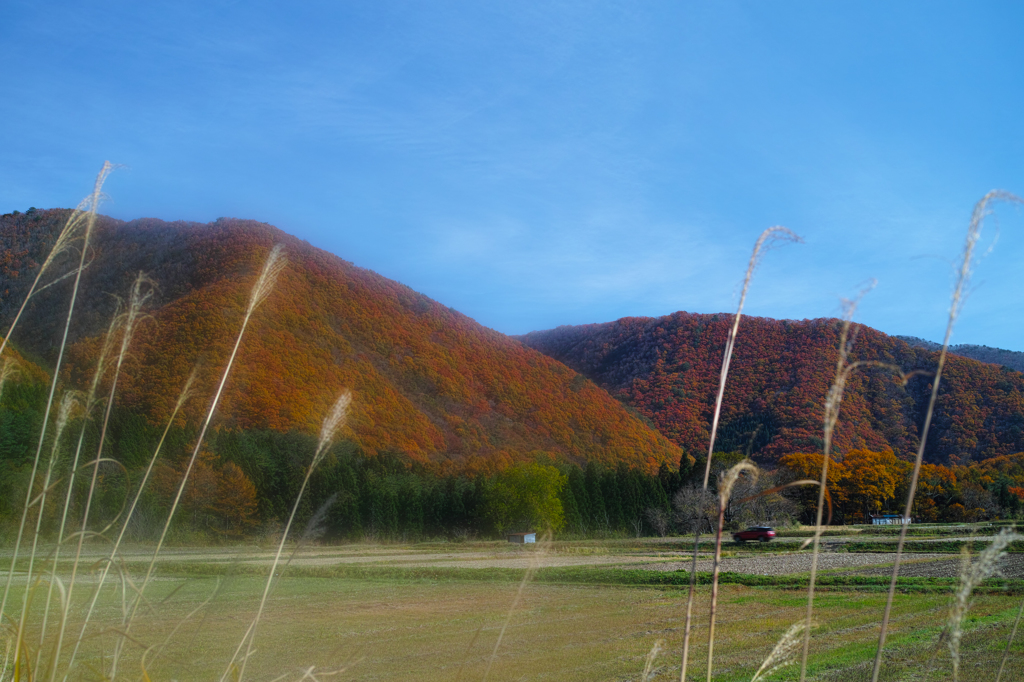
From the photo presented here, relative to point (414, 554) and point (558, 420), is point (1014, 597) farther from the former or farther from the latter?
point (558, 420)

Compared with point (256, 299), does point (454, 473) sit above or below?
below

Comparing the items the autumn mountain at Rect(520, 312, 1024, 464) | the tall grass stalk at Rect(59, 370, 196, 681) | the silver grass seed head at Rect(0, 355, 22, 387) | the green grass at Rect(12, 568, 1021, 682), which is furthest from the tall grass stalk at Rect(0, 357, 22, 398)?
the autumn mountain at Rect(520, 312, 1024, 464)

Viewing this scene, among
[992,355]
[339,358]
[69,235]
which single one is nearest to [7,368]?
[69,235]

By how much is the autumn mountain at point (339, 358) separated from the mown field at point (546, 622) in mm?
32377

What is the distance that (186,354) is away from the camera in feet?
190

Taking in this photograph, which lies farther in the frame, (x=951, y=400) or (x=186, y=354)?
(x=951, y=400)

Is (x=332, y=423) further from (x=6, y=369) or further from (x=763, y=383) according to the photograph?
(x=763, y=383)

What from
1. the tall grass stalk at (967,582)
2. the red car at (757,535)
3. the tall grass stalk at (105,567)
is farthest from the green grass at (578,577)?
the tall grass stalk at (967,582)

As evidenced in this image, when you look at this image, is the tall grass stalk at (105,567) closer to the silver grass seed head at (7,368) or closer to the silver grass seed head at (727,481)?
the silver grass seed head at (7,368)

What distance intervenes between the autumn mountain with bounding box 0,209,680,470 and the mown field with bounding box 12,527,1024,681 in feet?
106

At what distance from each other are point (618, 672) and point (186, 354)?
182 ft

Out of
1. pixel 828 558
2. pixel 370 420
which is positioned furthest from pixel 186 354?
pixel 828 558

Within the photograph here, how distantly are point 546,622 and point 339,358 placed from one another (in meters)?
62.7

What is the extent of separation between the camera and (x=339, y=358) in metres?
75.9
